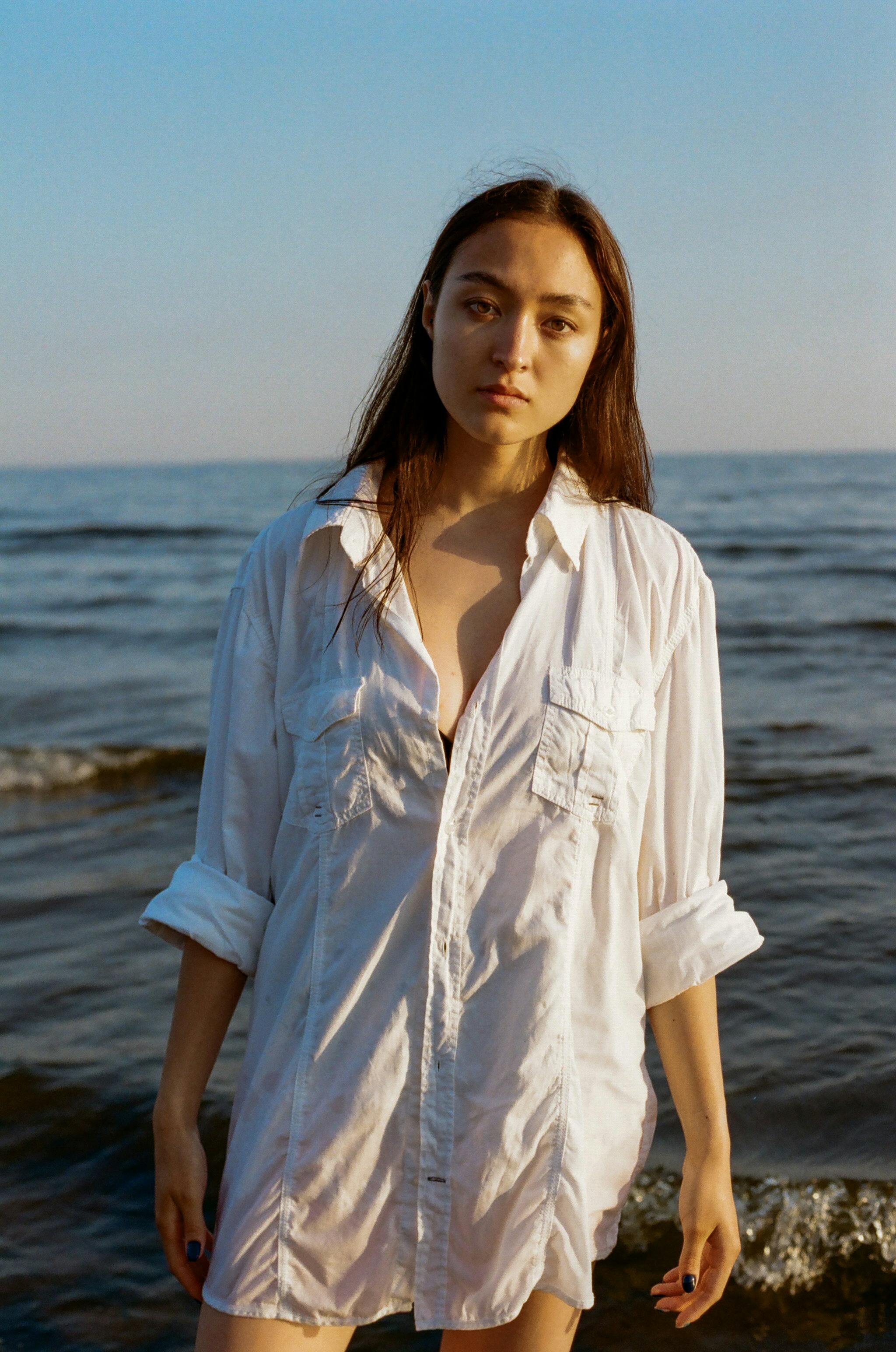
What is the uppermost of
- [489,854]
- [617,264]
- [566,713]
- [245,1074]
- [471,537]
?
[617,264]

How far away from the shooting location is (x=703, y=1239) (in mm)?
1976

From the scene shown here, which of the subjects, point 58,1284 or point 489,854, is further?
point 58,1284

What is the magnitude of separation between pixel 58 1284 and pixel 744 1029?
255 cm

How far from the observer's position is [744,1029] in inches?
192

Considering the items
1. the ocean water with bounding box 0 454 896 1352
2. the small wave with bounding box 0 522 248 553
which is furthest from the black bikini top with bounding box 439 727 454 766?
the small wave with bounding box 0 522 248 553

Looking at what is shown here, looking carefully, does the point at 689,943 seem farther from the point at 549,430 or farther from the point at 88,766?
the point at 88,766

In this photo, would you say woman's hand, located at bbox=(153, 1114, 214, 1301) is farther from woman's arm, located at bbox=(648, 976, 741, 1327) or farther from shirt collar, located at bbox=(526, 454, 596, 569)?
shirt collar, located at bbox=(526, 454, 596, 569)

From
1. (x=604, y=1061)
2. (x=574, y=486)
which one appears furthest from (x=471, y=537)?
(x=604, y=1061)

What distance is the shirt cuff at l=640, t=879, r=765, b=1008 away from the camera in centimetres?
196

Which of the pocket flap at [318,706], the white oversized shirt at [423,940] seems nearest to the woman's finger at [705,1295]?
the white oversized shirt at [423,940]

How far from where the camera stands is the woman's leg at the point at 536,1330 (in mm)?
1883

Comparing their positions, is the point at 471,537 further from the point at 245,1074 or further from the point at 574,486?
the point at 245,1074

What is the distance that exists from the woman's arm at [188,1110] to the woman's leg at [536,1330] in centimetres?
41

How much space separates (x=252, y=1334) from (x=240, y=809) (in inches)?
28.9
